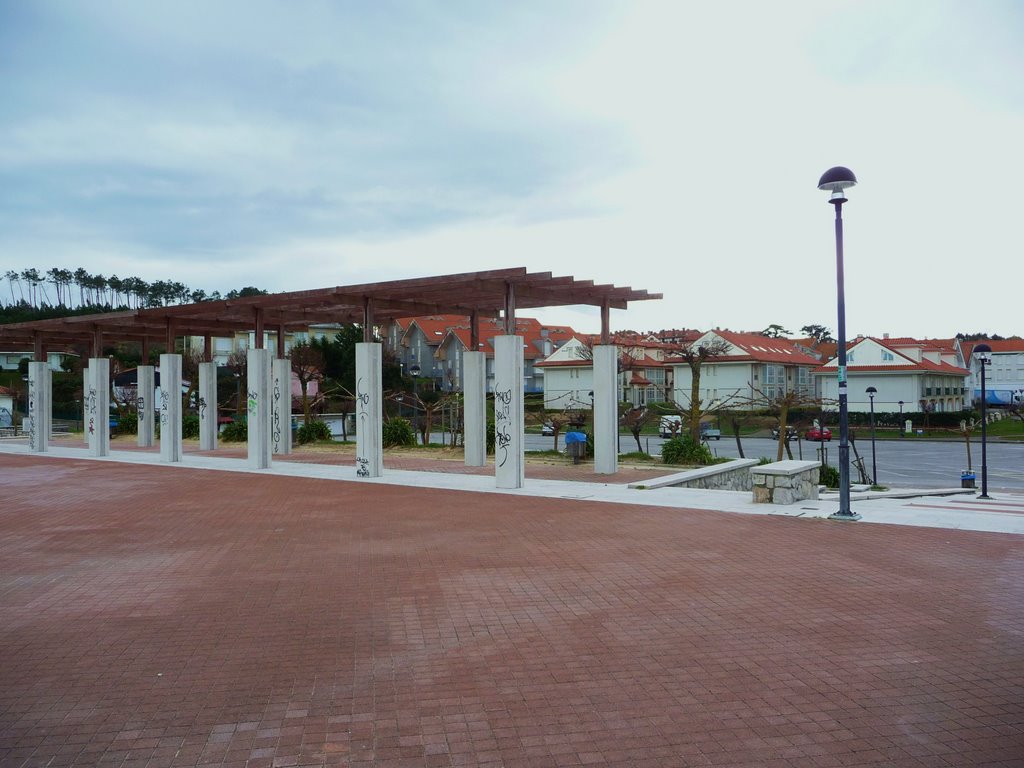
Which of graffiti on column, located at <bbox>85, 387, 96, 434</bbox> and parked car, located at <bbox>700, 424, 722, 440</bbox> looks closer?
graffiti on column, located at <bbox>85, 387, 96, 434</bbox>

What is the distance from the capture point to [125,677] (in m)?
5.98

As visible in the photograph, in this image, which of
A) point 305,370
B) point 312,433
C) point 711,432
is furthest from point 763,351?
point 312,433

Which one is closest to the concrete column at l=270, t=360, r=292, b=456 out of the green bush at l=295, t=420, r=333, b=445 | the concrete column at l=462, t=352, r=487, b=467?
the green bush at l=295, t=420, r=333, b=445

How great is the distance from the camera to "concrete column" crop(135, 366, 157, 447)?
31781 millimetres

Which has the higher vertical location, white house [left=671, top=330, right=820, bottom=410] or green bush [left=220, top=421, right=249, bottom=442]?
white house [left=671, top=330, right=820, bottom=410]

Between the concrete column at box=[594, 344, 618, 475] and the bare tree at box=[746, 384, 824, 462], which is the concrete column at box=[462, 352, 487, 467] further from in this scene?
the bare tree at box=[746, 384, 824, 462]

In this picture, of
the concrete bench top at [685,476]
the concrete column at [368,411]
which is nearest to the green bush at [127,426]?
the concrete column at [368,411]

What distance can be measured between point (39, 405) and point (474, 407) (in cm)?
1948

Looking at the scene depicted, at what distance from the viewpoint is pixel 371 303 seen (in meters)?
19.8

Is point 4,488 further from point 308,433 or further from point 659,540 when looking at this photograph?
point 659,540

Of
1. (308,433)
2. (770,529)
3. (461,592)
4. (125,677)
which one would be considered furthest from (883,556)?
(308,433)

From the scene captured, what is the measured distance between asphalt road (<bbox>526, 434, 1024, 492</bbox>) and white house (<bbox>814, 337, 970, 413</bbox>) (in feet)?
35.0

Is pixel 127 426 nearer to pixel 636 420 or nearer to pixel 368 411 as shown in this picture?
pixel 368 411

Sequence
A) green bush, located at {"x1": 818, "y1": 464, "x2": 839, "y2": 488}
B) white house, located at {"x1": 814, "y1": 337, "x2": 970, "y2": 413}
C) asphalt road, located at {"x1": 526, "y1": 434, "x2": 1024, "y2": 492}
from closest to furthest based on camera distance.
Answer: green bush, located at {"x1": 818, "y1": 464, "x2": 839, "y2": 488}
asphalt road, located at {"x1": 526, "y1": 434, "x2": 1024, "y2": 492}
white house, located at {"x1": 814, "y1": 337, "x2": 970, "y2": 413}
